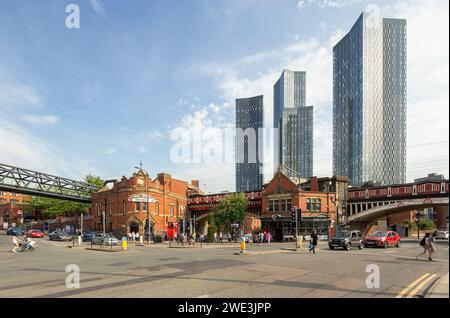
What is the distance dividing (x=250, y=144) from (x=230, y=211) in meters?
10.6

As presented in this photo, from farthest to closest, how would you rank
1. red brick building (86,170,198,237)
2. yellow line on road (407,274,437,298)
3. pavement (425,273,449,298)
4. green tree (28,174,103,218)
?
green tree (28,174,103,218) < red brick building (86,170,198,237) < yellow line on road (407,274,437,298) < pavement (425,273,449,298)

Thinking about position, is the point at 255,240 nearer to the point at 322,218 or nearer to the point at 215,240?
the point at 215,240

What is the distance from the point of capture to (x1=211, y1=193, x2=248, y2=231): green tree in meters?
54.0

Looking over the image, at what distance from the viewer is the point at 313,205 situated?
170ft

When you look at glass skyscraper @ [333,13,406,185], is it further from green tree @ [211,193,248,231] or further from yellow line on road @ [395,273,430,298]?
yellow line on road @ [395,273,430,298]

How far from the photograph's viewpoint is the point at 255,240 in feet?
161

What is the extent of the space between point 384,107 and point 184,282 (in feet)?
501

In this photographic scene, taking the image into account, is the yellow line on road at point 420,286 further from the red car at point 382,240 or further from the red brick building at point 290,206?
the red brick building at point 290,206

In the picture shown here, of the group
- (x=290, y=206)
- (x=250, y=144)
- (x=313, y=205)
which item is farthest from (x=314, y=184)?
(x=250, y=144)

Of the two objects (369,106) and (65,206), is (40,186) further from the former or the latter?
(369,106)

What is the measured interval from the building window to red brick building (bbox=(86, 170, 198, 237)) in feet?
74.9

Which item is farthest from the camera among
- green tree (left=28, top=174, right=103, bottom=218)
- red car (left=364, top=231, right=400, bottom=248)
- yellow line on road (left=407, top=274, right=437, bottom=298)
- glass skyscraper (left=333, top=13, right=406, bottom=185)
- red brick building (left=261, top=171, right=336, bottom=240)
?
glass skyscraper (left=333, top=13, right=406, bottom=185)

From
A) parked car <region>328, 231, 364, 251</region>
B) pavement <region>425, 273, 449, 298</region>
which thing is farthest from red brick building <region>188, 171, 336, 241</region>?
pavement <region>425, 273, 449, 298</region>
